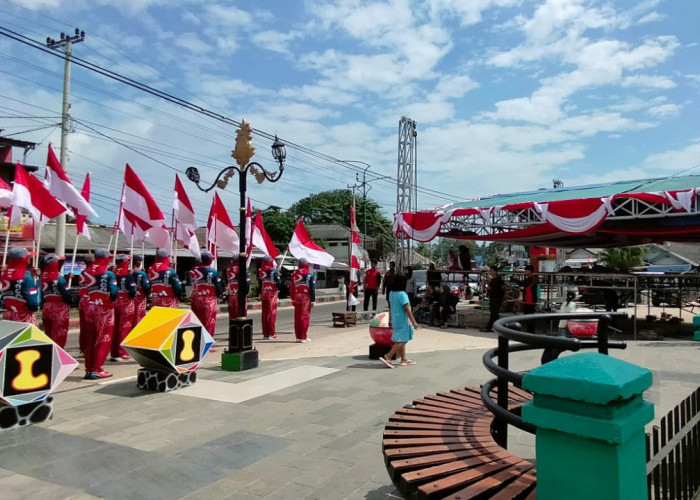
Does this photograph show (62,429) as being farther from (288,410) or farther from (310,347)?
(310,347)

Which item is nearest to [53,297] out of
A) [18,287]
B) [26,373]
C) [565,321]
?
[18,287]

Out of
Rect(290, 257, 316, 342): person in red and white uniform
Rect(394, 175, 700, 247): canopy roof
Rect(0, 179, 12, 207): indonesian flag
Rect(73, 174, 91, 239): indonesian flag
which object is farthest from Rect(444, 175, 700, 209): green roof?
Rect(0, 179, 12, 207): indonesian flag

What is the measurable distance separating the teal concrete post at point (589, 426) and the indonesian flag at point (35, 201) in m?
8.59

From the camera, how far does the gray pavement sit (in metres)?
3.92

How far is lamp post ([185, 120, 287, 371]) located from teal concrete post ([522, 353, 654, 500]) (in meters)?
6.86

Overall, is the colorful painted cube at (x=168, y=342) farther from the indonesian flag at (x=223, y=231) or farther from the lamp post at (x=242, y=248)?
the indonesian flag at (x=223, y=231)

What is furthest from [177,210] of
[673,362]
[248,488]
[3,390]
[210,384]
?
[673,362]

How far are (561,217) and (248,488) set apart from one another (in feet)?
34.3

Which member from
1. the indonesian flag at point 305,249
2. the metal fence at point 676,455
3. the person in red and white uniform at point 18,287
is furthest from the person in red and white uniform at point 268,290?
the metal fence at point 676,455

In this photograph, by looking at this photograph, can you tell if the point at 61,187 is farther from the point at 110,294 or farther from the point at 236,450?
the point at 236,450

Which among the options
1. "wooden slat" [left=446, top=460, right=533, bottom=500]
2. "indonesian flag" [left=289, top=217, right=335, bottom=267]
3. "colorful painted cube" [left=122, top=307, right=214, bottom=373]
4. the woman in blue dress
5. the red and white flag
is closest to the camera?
"wooden slat" [left=446, top=460, right=533, bottom=500]

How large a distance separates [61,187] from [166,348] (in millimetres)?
4101

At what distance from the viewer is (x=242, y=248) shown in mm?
8703

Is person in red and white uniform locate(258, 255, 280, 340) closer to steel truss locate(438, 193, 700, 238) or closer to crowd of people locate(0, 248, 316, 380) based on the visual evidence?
crowd of people locate(0, 248, 316, 380)
